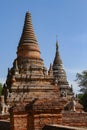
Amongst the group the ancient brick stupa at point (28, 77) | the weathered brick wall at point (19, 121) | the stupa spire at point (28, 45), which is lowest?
the weathered brick wall at point (19, 121)

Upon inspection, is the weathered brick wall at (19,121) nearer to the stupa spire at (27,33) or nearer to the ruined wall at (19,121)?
the ruined wall at (19,121)

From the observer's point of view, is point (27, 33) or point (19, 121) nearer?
point (19, 121)

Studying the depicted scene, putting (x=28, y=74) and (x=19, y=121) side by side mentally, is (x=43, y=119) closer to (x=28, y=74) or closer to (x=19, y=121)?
(x=19, y=121)

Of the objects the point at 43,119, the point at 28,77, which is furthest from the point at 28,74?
the point at 43,119

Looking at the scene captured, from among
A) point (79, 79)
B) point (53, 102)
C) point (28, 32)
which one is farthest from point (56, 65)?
point (53, 102)

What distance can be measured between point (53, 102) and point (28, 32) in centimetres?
3345

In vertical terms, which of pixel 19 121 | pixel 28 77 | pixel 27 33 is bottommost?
pixel 19 121

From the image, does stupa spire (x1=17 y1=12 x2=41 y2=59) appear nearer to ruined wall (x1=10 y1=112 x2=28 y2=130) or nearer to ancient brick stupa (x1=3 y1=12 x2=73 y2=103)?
ancient brick stupa (x1=3 y1=12 x2=73 y2=103)

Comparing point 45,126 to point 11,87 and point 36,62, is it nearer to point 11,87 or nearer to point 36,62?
point 11,87

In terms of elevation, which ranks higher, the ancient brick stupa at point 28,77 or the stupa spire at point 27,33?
the stupa spire at point 27,33

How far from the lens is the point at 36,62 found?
3975 cm

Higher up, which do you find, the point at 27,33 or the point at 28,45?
the point at 27,33

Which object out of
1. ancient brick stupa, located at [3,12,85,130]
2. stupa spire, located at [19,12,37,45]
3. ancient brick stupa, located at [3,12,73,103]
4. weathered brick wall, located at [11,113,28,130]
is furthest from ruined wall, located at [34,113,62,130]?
stupa spire, located at [19,12,37,45]

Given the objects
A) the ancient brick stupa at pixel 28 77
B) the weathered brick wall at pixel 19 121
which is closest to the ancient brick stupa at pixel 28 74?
the ancient brick stupa at pixel 28 77
